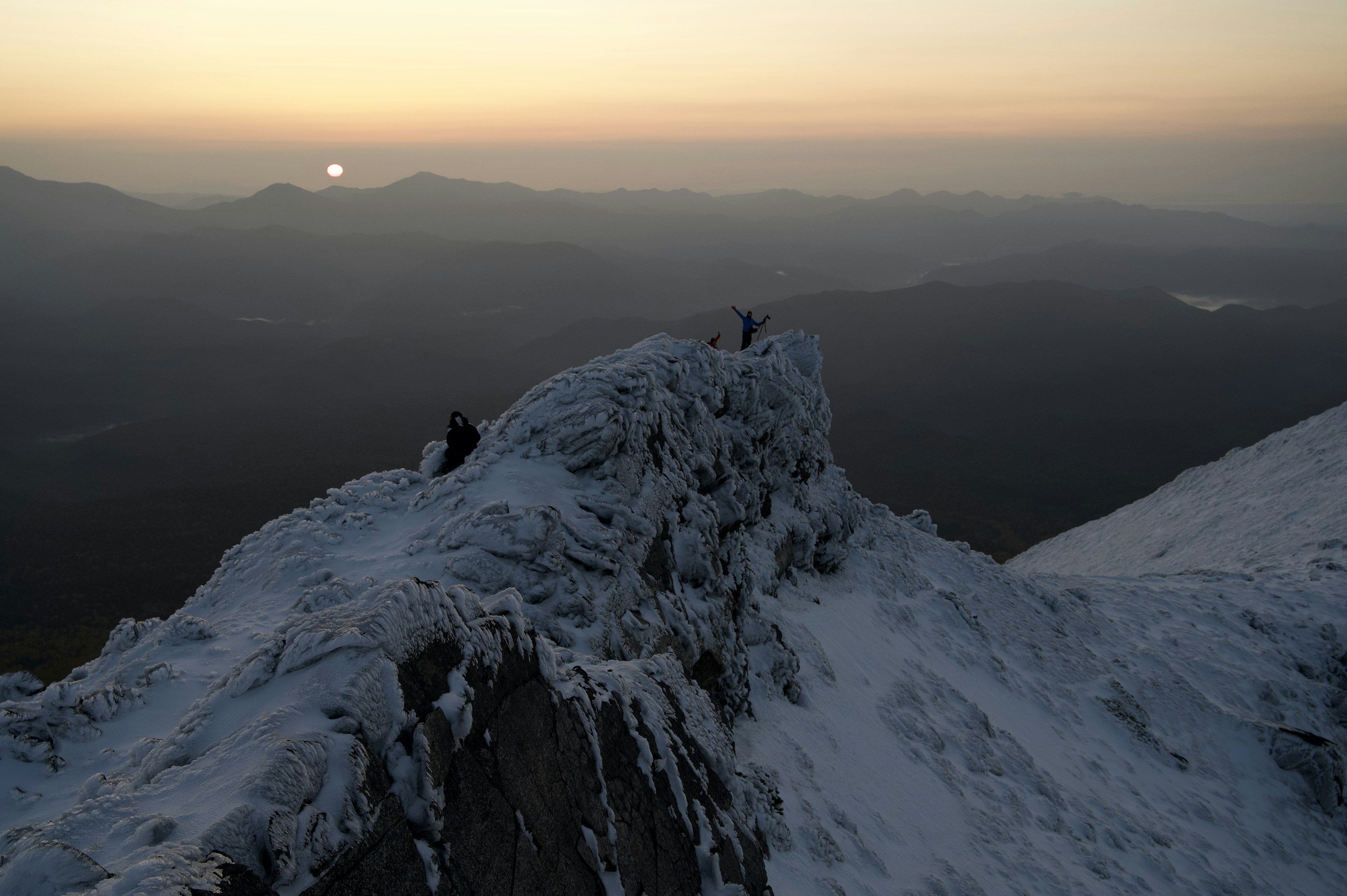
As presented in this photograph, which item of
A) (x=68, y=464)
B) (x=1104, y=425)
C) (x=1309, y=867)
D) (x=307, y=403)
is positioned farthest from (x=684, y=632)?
(x=1104, y=425)

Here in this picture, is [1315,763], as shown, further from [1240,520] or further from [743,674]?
[1240,520]

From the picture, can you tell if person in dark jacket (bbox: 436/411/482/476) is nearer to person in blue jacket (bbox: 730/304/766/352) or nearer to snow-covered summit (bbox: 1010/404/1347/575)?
person in blue jacket (bbox: 730/304/766/352)

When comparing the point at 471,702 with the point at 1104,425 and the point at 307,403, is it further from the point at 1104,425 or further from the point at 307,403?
the point at 1104,425

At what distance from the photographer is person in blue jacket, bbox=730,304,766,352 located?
26203mm

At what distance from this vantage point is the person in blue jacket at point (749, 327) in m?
26.2

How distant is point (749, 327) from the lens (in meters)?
27.1

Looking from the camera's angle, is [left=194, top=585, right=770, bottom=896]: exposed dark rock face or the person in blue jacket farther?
the person in blue jacket

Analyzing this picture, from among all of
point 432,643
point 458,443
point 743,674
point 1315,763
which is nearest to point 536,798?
point 432,643

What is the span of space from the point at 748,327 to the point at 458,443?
14.4 metres

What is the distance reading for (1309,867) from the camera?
62.0ft

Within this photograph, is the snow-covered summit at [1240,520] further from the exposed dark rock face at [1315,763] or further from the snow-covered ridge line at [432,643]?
the snow-covered ridge line at [432,643]

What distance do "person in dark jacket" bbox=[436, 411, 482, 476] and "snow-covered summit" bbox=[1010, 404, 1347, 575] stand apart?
35.9 meters

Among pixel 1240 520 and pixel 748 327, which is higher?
pixel 748 327

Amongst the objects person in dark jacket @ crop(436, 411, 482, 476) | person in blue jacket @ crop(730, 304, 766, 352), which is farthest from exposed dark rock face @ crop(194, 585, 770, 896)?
person in blue jacket @ crop(730, 304, 766, 352)
